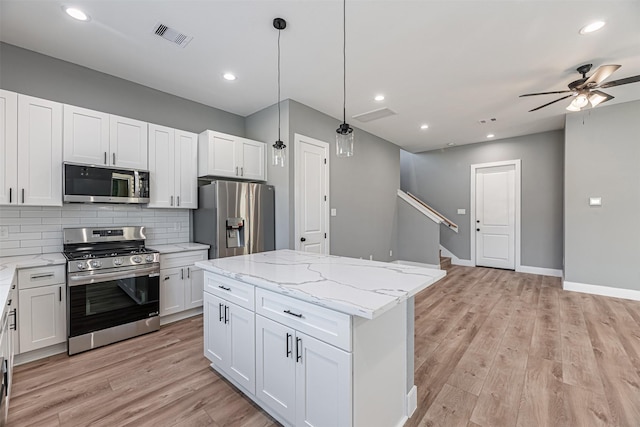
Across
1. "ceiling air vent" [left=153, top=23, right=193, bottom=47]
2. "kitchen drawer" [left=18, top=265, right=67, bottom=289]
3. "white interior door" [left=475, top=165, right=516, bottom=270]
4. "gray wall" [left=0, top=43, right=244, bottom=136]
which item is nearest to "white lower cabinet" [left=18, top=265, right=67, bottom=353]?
"kitchen drawer" [left=18, top=265, right=67, bottom=289]

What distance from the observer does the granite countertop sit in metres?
1.88

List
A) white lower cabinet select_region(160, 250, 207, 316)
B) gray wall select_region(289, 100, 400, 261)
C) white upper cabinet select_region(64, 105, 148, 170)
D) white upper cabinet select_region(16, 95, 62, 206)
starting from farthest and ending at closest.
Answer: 1. gray wall select_region(289, 100, 400, 261)
2. white lower cabinet select_region(160, 250, 207, 316)
3. white upper cabinet select_region(64, 105, 148, 170)
4. white upper cabinet select_region(16, 95, 62, 206)

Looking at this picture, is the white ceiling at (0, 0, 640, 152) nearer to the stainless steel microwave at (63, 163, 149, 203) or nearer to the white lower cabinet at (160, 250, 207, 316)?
the stainless steel microwave at (63, 163, 149, 203)

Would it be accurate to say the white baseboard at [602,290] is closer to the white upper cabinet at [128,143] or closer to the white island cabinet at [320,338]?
the white island cabinet at [320,338]

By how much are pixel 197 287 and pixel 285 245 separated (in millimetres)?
1254

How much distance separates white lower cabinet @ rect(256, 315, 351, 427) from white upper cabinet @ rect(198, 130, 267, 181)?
2.52 m

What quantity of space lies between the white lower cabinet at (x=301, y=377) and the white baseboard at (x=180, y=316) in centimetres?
206

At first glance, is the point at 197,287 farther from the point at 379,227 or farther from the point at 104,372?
the point at 379,227

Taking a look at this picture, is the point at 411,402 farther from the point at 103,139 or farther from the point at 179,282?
the point at 103,139

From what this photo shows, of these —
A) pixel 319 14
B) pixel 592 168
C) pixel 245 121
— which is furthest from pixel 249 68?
pixel 592 168

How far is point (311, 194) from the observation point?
417 cm

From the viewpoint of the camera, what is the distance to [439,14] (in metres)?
2.22

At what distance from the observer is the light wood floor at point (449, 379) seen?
70.0 inches

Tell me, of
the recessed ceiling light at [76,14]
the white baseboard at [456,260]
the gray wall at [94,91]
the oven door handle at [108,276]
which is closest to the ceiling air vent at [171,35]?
the recessed ceiling light at [76,14]
